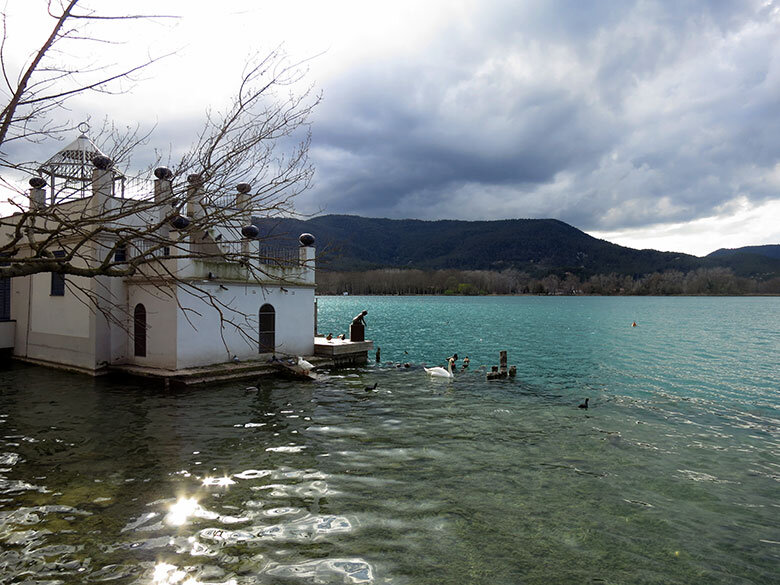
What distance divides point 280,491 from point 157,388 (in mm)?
11048

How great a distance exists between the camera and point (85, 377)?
62.9 ft

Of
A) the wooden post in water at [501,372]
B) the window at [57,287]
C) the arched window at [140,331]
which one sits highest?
the window at [57,287]

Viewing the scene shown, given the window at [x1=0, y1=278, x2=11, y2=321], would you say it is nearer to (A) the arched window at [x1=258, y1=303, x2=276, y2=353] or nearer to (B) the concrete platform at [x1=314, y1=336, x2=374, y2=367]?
(A) the arched window at [x1=258, y1=303, x2=276, y2=353]

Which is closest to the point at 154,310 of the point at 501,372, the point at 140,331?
the point at 140,331

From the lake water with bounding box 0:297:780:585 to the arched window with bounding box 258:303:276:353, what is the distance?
3224mm

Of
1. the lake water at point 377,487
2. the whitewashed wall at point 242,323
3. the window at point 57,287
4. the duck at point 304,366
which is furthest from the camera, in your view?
the window at point 57,287

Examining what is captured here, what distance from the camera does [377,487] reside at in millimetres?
8914

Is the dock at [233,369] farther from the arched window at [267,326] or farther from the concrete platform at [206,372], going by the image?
the arched window at [267,326]

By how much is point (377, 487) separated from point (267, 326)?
1394 centimetres

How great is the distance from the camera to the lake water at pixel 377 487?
20.8 feet

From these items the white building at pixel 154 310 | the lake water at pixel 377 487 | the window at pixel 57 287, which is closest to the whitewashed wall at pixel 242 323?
the white building at pixel 154 310

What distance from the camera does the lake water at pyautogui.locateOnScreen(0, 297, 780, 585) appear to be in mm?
6348

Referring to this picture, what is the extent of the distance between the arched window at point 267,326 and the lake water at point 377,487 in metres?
3.22

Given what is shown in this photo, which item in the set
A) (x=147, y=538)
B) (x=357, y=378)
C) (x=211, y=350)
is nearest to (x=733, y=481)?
(x=147, y=538)
